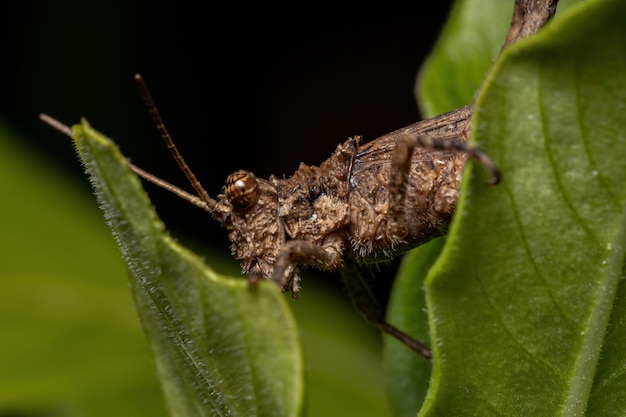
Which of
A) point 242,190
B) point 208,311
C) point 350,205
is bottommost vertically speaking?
point 208,311

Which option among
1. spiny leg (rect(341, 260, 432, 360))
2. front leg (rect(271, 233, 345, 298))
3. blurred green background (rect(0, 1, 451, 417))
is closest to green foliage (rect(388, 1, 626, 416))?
front leg (rect(271, 233, 345, 298))

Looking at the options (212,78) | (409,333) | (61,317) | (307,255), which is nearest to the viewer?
(307,255)

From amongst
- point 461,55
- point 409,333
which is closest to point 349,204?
point 409,333

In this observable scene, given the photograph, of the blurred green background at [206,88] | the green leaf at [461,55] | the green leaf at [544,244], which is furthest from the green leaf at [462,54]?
the blurred green background at [206,88]

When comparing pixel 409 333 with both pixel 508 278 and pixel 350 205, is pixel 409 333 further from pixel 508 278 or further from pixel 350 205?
pixel 508 278

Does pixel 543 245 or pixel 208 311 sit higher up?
pixel 208 311

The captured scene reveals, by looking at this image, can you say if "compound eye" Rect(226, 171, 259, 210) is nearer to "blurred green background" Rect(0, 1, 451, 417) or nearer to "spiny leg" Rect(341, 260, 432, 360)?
"spiny leg" Rect(341, 260, 432, 360)

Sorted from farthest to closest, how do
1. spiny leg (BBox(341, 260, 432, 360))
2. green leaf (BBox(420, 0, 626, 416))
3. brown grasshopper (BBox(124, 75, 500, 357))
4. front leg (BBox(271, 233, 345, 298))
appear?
1. spiny leg (BBox(341, 260, 432, 360))
2. brown grasshopper (BBox(124, 75, 500, 357))
3. front leg (BBox(271, 233, 345, 298))
4. green leaf (BBox(420, 0, 626, 416))

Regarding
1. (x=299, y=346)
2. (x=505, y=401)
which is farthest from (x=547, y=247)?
(x=299, y=346)
